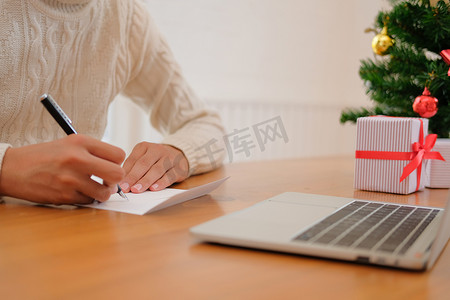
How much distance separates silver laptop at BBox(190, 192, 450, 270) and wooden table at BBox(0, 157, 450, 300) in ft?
0.03

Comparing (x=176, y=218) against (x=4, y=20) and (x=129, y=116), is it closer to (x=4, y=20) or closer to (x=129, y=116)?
(x=4, y=20)

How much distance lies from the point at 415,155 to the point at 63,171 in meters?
0.60

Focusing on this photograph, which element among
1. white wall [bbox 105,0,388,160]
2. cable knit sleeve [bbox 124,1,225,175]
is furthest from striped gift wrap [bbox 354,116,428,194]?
white wall [bbox 105,0,388,160]

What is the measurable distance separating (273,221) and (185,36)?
1886mm

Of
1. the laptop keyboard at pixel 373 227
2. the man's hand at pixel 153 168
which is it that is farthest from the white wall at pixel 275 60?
the laptop keyboard at pixel 373 227

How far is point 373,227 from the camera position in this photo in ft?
1.76

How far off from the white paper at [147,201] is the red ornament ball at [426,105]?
1.53 ft

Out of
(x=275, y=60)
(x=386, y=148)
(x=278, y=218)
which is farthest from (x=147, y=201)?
(x=275, y=60)

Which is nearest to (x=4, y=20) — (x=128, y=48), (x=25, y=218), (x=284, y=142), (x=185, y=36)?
(x=128, y=48)

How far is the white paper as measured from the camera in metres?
0.64

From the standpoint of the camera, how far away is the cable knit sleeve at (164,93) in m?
1.20

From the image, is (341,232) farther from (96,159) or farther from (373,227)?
(96,159)

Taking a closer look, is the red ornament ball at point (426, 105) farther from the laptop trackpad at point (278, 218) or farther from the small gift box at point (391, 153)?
the laptop trackpad at point (278, 218)

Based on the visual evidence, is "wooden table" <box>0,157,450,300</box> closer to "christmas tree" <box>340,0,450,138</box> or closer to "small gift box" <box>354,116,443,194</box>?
"small gift box" <box>354,116,443,194</box>
